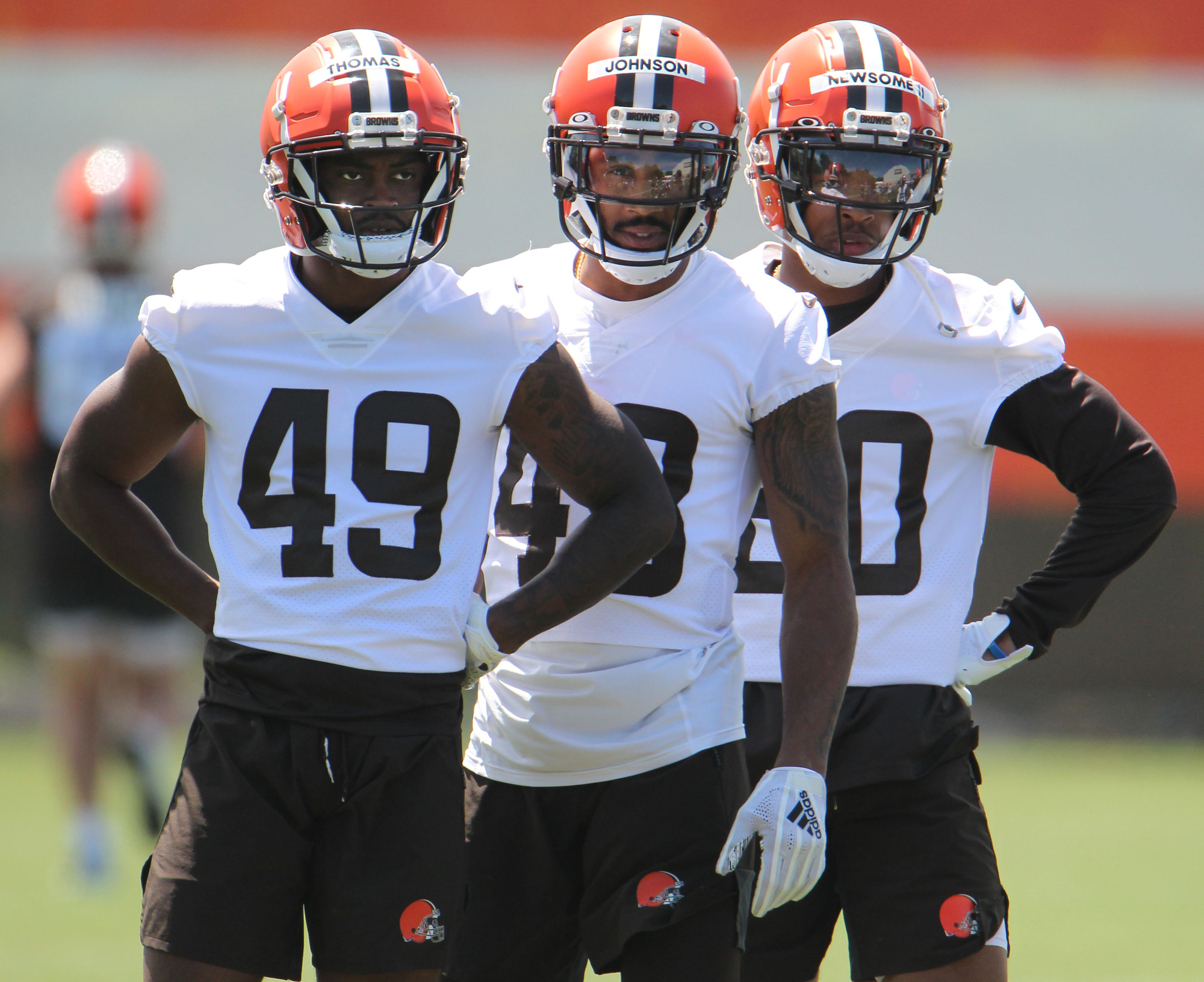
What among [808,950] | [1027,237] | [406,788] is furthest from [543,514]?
[1027,237]

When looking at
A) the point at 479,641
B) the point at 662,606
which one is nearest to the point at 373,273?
the point at 479,641

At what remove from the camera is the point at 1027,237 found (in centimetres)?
968

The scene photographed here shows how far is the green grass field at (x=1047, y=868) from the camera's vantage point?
4.87 m

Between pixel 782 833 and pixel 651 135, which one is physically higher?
pixel 651 135

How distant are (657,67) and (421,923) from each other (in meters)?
1.44

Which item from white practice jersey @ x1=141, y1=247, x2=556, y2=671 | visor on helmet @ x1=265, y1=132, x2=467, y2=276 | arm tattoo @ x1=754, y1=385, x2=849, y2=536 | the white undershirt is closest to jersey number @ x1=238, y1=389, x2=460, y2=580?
white practice jersey @ x1=141, y1=247, x2=556, y2=671

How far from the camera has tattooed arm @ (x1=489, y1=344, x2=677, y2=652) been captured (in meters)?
2.39

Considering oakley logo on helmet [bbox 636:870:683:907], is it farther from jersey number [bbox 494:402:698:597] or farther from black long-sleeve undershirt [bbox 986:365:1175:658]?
black long-sleeve undershirt [bbox 986:365:1175:658]

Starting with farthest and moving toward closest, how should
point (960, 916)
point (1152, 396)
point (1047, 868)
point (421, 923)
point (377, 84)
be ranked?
point (1152, 396)
point (1047, 868)
point (960, 916)
point (377, 84)
point (421, 923)

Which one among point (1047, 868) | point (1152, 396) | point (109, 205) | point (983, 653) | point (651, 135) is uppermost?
point (651, 135)

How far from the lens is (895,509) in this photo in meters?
2.94

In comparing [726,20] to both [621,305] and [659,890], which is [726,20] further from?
[659,890]

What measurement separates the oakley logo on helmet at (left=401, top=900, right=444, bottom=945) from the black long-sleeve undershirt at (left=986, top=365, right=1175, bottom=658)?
1.41 meters

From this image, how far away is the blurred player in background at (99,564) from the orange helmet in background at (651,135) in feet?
11.7
